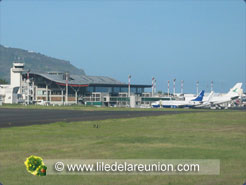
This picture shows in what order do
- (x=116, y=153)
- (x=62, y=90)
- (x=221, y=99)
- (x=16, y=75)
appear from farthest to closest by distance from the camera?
(x=16, y=75) < (x=62, y=90) < (x=221, y=99) < (x=116, y=153)

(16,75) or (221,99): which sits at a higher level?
(16,75)

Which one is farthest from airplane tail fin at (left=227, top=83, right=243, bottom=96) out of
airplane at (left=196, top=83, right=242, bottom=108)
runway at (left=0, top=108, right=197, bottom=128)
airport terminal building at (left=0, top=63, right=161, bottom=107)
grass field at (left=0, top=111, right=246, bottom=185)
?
grass field at (left=0, top=111, right=246, bottom=185)

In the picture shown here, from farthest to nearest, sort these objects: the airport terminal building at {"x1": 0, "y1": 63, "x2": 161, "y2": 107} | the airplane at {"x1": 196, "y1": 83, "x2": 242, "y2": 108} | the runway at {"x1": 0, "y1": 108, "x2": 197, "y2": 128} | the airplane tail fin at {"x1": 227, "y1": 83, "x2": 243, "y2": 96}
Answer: the airport terminal building at {"x1": 0, "y1": 63, "x2": 161, "y2": 107}, the airplane tail fin at {"x1": 227, "y1": 83, "x2": 243, "y2": 96}, the airplane at {"x1": 196, "y1": 83, "x2": 242, "y2": 108}, the runway at {"x1": 0, "y1": 108, "x2": 197, "y2": 128}

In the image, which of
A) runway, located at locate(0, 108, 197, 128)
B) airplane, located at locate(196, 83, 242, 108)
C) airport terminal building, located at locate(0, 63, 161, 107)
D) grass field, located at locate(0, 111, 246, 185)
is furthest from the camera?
airport terminal building, located at locate(0, 63, 161, 107)

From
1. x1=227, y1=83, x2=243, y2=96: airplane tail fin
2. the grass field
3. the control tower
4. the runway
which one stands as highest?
the control tower

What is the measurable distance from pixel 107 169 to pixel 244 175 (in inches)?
194

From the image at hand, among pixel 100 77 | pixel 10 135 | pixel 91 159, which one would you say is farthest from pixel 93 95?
pixel 91 159

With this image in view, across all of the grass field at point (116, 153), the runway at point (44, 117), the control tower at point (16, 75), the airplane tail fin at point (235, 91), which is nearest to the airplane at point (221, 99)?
the airplane tail fin at point (235, 91)

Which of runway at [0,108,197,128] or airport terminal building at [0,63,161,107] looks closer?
runway at [0,108,197,128]

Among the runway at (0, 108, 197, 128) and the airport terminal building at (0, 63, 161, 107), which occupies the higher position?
the airport terminal building at (0, 63, 161, 107)

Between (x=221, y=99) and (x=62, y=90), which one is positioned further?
(x=62, y=90)

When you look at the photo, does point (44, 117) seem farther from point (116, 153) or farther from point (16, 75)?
point (16, 75)

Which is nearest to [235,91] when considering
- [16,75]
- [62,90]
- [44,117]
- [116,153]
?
[62,90]

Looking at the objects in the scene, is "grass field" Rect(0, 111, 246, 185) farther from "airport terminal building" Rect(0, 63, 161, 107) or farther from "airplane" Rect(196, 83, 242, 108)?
"airport terminal building" Rect(0, 63, 161, 107)
